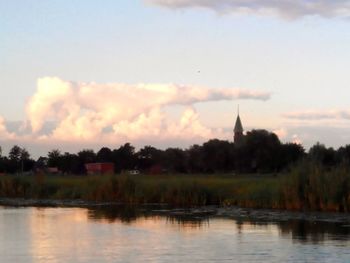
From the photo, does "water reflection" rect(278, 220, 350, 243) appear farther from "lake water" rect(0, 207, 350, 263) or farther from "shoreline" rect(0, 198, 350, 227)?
"shoreline" rect(0, 198, 350, 227)

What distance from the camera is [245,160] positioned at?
97250 millimetres

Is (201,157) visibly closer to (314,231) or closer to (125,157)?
(125,157)

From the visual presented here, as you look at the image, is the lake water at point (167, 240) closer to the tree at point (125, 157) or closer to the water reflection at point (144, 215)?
the water reflection at point (144, 215)

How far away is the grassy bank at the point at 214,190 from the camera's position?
35688 mm

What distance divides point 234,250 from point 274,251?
1.23 m

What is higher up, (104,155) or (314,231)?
(104,155)

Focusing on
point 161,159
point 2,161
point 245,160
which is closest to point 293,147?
point 245,160

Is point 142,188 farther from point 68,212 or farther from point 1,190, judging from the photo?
point 1,190

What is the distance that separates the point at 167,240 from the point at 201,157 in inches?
3215

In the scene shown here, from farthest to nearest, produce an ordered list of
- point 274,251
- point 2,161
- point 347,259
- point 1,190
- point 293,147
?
point 2,161 → point 293,147 → point 1,190 → point 274,251 → point 347,259

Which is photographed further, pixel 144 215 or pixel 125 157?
pixel 125 157

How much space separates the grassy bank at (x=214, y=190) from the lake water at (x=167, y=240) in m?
4.60

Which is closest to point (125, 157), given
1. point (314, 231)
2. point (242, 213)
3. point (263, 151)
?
point (263, 151)

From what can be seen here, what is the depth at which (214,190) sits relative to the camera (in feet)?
154
